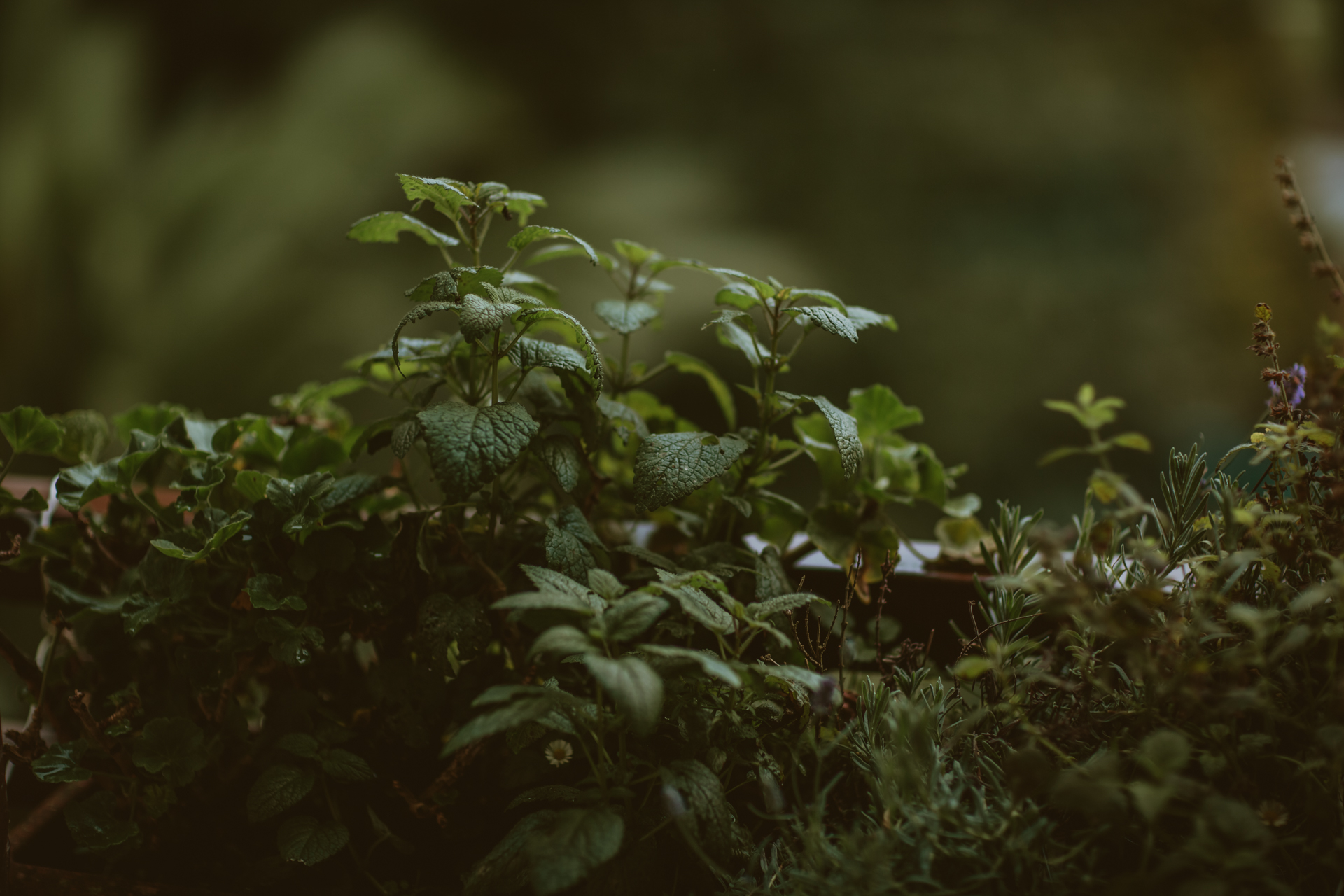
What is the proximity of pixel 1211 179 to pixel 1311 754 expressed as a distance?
1.73m

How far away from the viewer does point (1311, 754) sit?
0.54m

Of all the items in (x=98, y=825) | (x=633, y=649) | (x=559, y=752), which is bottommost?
(x=98, y=825)

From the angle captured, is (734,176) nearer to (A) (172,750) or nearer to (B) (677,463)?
(B) (677,463)

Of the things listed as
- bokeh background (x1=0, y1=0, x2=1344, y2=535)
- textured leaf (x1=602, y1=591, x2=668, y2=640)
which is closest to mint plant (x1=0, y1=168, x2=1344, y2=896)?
textured leaf (x1=602, y1=591, x2=668, y2=640)

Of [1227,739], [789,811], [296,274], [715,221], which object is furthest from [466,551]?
[296,274]

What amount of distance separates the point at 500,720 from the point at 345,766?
30cm

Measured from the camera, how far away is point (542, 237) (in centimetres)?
71

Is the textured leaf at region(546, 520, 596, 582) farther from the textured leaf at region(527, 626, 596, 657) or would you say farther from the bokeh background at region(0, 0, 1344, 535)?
the bokeh background at region(0, 0, 1344, 535)

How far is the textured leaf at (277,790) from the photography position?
673mm

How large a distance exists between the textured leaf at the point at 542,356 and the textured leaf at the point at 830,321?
8.5 inches

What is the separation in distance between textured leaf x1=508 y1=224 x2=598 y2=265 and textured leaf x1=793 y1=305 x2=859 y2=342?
0.21m

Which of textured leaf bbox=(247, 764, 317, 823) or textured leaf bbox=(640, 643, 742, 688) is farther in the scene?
textured leaf bbox=(247, 764, 317, 823)

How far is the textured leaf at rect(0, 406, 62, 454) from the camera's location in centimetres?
76

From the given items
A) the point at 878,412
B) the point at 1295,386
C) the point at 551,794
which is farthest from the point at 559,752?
the point at 1295,386
